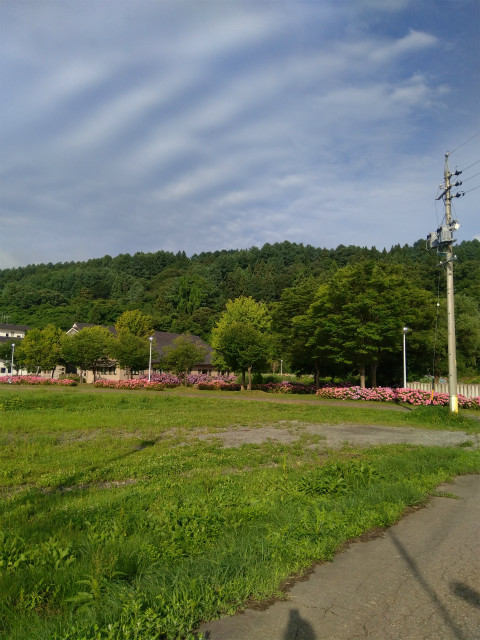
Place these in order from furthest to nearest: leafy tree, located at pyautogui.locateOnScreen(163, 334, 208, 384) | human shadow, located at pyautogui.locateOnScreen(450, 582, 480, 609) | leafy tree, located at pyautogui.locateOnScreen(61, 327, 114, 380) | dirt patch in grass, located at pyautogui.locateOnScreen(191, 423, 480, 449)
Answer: leafy tree, located at pyautogui.locateOnScreen(61, 327, 114, 380)
leafy tree, located at pyautogui.locateOnScreen(163, 334, 208, 384)
dirt patch in grass, located at pyautogui.locateOnScreen(191, 423, 480, 449)
human shadow, located at pyautogui.locateOnScreen(450, 582, 480, 609)

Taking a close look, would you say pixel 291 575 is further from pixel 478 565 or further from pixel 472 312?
pixel 472 312

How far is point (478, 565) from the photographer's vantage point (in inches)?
165

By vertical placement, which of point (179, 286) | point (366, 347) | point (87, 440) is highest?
point (179, 286)

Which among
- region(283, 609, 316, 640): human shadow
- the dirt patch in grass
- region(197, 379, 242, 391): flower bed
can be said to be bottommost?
region(197, 379, 242, 391): flower bed

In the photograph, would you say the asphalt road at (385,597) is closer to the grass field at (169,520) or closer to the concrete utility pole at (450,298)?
the grass field at (169,520)

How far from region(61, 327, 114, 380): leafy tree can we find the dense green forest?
59.5ft

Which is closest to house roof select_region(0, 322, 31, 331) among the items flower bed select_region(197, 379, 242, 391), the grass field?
flower bed select_region(197, 379, 242, 391)

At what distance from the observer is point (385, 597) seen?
355 cm

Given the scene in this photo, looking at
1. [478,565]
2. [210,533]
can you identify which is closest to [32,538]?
→ [210,533]

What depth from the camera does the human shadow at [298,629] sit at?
117 inches

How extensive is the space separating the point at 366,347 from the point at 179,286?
239ft

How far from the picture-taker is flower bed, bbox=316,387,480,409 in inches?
896

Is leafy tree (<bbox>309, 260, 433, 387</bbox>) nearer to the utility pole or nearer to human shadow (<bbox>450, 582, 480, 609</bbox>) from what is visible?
the utility pole

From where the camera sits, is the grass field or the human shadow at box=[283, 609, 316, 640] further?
the grass field
